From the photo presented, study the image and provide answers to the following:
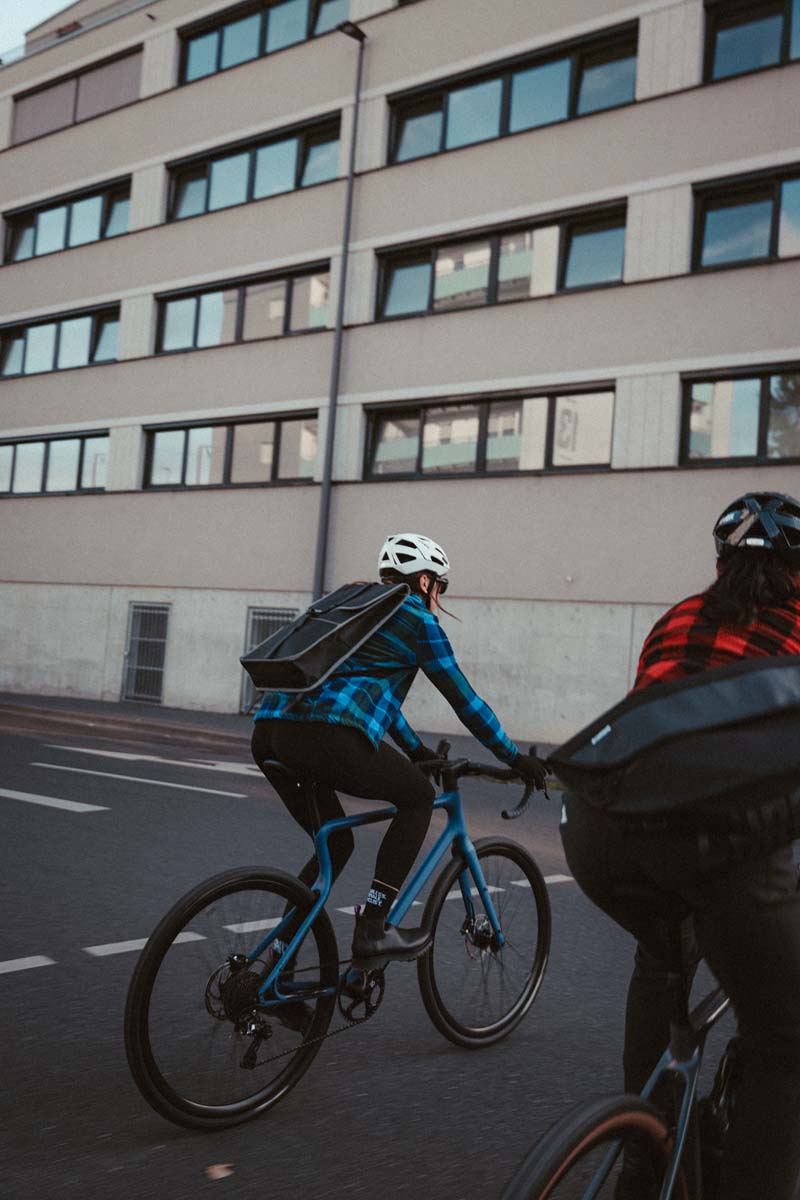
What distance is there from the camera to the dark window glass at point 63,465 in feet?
83.3

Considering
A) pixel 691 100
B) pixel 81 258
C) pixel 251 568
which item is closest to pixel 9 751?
pixel 251 568

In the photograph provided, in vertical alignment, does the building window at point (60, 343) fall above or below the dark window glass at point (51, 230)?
below

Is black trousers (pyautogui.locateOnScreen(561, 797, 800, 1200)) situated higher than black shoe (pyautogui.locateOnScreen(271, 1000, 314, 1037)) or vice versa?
black trousers (pyautogui.locateOnScreen(561, 797, 800, 1200))

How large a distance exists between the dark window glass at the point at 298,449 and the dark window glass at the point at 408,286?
2507 mm

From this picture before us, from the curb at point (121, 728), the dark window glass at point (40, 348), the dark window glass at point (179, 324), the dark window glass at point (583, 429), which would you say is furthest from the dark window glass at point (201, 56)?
the curb at point (121, 728)

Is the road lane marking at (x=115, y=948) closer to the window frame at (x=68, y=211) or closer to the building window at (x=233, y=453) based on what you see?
the building window at (x=233, y=453)

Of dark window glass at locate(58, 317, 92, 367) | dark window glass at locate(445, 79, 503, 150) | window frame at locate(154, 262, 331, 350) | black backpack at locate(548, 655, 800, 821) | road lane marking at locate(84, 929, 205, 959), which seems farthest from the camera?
dark window glass at locate(58, 317, 92, 367)

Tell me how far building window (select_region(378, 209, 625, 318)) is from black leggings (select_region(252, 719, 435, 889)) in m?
15.8

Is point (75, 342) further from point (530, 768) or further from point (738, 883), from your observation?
point (738, 883)

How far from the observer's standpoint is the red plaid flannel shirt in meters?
2.24

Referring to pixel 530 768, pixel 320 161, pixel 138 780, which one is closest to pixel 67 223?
pixel 320 161

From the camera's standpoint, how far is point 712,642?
226 cm

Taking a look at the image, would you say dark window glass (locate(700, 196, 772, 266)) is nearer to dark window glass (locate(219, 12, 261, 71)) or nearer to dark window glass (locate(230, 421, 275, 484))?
dark window glass (locate(230, 421, 275, 484))

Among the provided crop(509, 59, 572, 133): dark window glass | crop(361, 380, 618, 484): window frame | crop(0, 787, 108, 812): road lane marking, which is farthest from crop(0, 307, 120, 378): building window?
crop(0, 787, 108, 812): road lane marking
